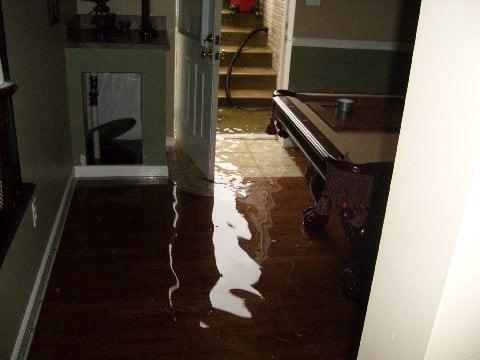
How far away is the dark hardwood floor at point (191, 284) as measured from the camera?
83.3 inches

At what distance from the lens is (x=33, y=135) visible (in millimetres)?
2322

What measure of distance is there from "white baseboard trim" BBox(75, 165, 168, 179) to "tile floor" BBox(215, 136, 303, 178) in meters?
0.50

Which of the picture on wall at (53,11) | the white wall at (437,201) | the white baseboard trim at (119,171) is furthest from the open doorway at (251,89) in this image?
the white wall at (437,201)

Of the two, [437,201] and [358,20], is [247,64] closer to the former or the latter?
[358,20]

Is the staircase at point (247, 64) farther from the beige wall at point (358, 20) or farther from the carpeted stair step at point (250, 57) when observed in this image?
the beige wall at point (358, 20)

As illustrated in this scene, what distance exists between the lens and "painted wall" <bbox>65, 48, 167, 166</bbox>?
3.46 m

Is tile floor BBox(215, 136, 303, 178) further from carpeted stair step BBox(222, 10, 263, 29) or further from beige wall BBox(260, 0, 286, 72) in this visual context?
carpeted stair step BBox(222, 10, 263, 29)

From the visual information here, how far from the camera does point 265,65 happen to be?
636 cm

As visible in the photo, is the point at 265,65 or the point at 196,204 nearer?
the point at 196,204

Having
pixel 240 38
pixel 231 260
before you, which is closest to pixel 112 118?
pixel 231 260

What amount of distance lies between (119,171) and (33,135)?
4.93 ft

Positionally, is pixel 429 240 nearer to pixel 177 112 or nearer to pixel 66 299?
pixel 66 299

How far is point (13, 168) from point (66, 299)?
0.82 metres

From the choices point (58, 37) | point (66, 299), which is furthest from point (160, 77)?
point (66, 299)
